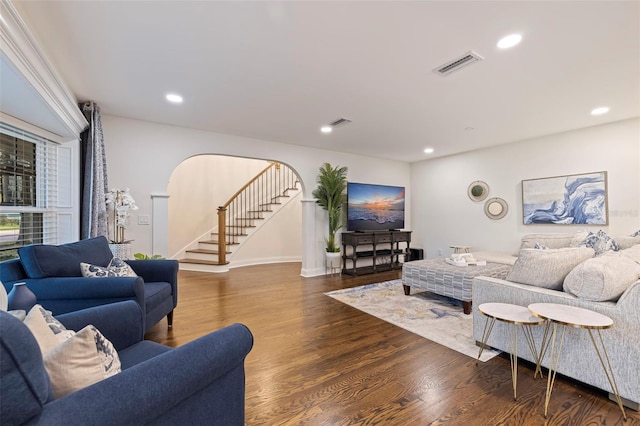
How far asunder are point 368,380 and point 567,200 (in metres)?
4.64

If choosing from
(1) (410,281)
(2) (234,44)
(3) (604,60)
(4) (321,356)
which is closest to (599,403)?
(4) (321,356)

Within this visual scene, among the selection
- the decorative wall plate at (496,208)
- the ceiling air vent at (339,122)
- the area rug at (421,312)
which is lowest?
the area rug at (421,312)

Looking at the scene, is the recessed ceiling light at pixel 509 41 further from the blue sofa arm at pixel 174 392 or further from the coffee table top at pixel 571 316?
the blue sofa arm at pixel 174 392

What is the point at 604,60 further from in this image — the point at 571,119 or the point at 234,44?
the point at 234,44

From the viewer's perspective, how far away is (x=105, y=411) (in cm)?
72

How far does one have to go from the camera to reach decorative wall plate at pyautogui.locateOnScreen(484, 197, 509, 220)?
533 centimetres

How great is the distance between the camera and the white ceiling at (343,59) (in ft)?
6.20

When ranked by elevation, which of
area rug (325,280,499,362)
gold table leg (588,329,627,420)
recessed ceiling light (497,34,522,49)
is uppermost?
recessed ceiling light (497,34,522,49)

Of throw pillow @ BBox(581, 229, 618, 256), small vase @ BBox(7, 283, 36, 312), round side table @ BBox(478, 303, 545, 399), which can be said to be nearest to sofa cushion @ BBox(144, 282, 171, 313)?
small vase @ BBox(7, 283, 36, 312)

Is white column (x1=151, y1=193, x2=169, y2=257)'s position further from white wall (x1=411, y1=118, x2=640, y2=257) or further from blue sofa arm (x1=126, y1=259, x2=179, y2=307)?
white wall (x1=411, y1=118, x2=640, y2=257)

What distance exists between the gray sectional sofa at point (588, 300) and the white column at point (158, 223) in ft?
13.3

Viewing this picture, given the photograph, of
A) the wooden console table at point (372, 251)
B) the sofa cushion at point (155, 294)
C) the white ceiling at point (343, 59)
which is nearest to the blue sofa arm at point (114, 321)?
the sofa cushion at point (155, 294)

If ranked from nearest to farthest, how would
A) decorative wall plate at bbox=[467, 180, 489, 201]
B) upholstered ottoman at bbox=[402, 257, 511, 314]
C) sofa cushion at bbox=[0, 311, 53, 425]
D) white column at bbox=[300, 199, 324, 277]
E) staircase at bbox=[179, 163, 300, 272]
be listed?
sofa cushion at bbox=[0, 311, 53, 425] → upholstered ottoman at bbox=[402, 257, 511, 314] → white column at bbox=[300, 199, 324, 277] → decorative wall plate at bbox=[467, 180, 489, 201] → staircase at bbox=[179, 163, 300, 272]

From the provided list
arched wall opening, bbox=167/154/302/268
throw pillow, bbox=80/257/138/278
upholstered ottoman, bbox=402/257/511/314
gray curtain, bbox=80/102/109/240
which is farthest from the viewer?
arched wall opening, bbox=167/154/302/268
